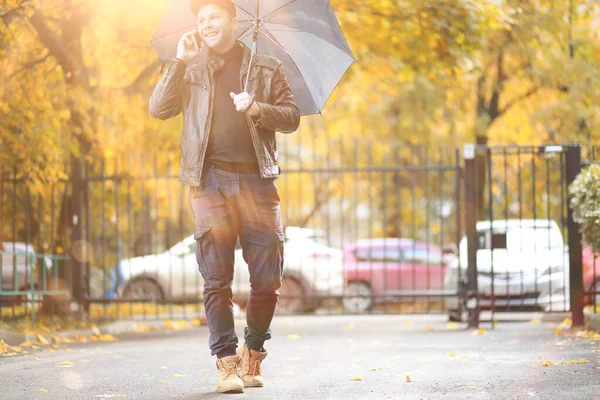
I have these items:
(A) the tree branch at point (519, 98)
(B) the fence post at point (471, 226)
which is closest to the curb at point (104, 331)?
(B) the fence post at point (471, 226)

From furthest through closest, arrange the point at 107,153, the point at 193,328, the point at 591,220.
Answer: the point at 107,153
the point at 193,328
the point at 591,220

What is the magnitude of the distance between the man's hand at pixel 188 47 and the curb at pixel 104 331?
4792 millimetres

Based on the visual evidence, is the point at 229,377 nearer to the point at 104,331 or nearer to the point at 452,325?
the point at 104,331

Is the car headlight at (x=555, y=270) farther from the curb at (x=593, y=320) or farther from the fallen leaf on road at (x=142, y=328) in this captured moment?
the fallen leaf on road at (x=142, y=328)

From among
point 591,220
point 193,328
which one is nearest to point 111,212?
point 193,328

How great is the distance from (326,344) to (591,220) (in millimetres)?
2788

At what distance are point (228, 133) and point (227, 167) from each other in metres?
0.19

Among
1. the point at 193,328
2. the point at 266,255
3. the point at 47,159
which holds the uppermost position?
the point at 47,159

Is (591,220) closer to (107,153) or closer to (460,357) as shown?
(460,357)

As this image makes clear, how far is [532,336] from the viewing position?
36.9 feet

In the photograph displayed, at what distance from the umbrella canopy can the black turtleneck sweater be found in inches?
27.5

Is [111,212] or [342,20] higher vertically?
[342,20]

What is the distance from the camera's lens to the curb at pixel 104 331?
10.5m

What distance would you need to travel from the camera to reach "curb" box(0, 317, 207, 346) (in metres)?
10.5
